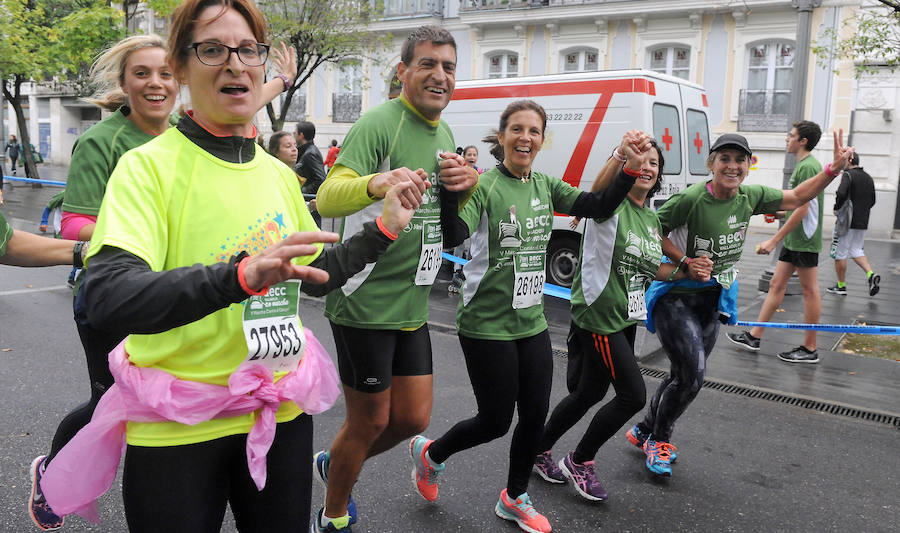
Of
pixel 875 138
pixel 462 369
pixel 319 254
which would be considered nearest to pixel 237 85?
pixel 319 254

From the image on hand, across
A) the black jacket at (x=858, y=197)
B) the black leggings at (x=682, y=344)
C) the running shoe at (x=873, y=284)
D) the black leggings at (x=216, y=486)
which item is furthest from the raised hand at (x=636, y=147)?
the running shoe at (x=873, y=284)

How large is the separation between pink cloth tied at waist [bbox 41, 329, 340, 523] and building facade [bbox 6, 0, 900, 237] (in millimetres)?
17453

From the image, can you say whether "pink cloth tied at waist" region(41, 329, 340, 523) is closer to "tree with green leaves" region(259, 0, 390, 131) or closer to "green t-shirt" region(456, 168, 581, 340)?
"green t-shirt" region(456, 168, 581, 340)

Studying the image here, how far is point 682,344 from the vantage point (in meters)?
3.86

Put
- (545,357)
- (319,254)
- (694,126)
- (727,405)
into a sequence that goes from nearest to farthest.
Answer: (319,254) < (545,357) < (727,405) < (694,126)

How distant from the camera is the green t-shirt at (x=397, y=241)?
9.57 ft

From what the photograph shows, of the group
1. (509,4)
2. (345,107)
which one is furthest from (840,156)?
(345,107)

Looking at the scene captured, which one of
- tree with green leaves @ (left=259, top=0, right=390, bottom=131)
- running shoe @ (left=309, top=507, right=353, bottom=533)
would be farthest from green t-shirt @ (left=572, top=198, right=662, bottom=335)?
tree with green leaves @ (left=259, top=0, right=390, bottom=131)

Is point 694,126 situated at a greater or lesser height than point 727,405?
greater

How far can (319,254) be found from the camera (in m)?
2.05

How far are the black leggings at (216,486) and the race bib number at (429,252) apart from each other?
1.14 m

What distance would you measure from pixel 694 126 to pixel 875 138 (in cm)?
1166

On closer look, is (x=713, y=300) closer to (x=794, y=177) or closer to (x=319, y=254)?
(x=319, y=254)

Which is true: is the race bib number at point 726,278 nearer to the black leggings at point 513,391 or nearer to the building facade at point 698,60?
the black leggings at point 513,391
